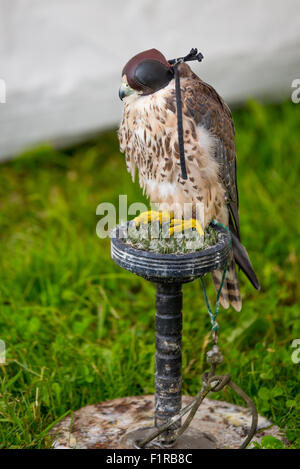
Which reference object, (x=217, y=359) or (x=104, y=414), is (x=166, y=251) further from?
(x=104, y=414)

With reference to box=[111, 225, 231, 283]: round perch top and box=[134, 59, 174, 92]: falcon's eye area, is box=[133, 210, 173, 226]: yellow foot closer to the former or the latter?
box=[111, 225, 231, 283]: round perch top

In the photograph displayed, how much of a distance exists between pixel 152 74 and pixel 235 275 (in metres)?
0.94

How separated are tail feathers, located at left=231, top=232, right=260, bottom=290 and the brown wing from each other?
203 mm

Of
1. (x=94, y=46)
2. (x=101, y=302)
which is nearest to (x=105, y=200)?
(x=94, y=46)

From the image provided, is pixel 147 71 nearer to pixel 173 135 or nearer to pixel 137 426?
pixel 173 135

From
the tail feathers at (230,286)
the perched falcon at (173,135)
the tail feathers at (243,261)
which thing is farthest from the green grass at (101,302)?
the perched falcon at (173,135)

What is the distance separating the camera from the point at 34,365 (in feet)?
9.23

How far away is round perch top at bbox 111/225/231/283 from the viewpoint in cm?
202

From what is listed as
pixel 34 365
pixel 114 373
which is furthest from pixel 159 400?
pixel 34 365

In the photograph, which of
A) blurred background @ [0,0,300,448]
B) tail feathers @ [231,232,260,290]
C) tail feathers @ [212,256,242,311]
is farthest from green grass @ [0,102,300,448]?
tail feathers @ [231,232,260,290]

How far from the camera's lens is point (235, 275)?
2561 millimetres

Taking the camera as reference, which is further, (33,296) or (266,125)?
(266,125)
